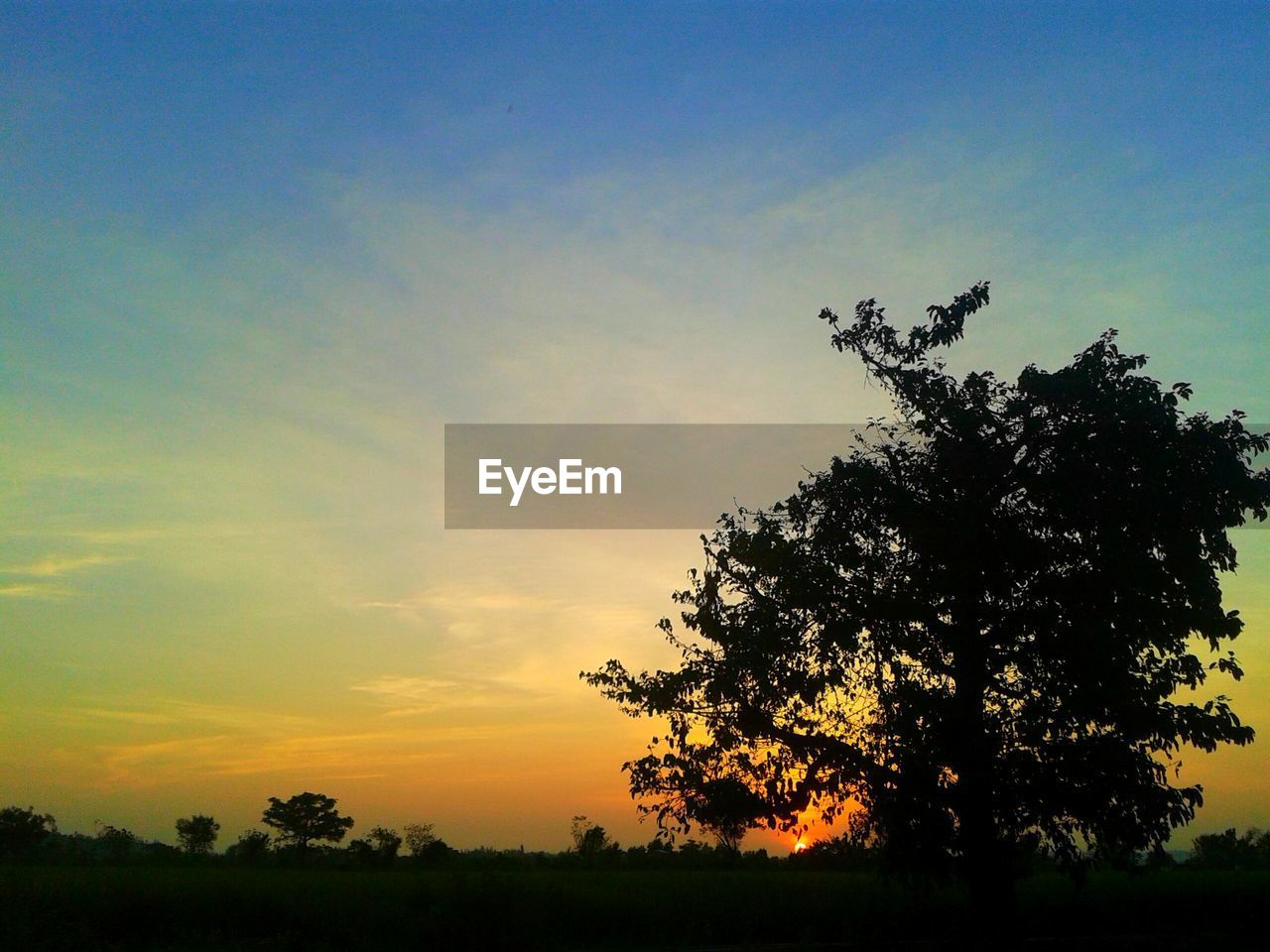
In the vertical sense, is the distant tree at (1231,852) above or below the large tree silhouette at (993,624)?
below

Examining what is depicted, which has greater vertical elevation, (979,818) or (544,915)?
(979,818)

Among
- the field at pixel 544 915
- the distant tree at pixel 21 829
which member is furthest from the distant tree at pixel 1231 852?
the distant tree at pixel 21 829

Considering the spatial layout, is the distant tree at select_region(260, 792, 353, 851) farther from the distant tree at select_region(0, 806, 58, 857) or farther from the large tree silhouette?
the large tree silhouette

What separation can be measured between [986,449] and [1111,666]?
179 inches

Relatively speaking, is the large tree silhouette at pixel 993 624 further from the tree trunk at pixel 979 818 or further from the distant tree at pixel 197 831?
the distant tree at pixel 197 831

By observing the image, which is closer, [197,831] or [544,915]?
[544,915]

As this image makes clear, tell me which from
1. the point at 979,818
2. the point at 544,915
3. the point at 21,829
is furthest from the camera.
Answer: the point at 21,829

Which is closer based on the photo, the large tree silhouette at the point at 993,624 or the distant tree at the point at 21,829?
the large tree silhouette at the point at 993,624

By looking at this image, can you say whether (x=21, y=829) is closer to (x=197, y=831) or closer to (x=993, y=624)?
(x=197, y=831)

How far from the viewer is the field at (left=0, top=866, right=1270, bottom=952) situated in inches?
752

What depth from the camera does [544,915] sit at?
2095 cm

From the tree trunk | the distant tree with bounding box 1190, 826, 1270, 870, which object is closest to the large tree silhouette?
the tree trunk

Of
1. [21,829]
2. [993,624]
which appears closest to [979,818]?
[993,624]

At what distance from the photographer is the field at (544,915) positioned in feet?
62.7
